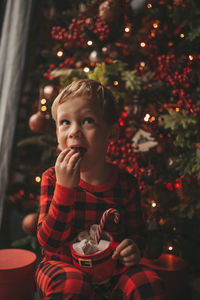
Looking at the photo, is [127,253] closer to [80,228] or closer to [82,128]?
[80,228]

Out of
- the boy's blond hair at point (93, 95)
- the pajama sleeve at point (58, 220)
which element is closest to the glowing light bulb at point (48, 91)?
the boy's blond hair at point (93, 95)

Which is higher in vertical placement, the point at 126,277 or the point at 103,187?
the point at 103,187

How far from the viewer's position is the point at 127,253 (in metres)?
0.76

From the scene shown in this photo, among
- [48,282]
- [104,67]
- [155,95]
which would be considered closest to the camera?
[48,282]

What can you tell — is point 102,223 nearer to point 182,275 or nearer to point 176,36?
point 182,275

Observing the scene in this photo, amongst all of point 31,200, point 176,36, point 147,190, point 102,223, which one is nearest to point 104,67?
point 176,36

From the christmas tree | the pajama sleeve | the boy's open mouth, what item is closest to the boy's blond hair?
the boy's open mouth

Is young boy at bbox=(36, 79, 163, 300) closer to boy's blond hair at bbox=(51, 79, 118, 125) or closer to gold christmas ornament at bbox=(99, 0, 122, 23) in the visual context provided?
boy's blond hair at bbox=(51, 79, 118, 125)

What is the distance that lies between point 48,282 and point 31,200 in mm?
1156

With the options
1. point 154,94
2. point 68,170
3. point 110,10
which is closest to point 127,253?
point 68,170

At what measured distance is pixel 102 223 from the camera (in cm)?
75

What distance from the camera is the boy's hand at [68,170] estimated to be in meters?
0.74

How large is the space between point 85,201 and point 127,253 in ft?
0.64

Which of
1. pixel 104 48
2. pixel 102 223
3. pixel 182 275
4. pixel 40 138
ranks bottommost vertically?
pixel 182 275
